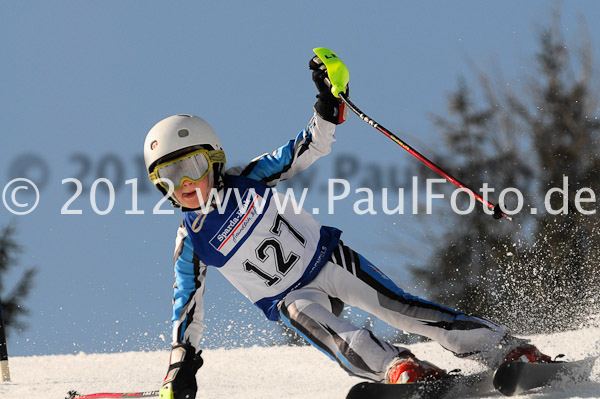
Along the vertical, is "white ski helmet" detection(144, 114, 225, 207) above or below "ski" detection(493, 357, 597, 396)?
above

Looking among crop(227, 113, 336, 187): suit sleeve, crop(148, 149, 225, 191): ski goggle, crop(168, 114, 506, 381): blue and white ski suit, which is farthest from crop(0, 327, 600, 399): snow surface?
crop(148, 149, 225, 191): ski goggle

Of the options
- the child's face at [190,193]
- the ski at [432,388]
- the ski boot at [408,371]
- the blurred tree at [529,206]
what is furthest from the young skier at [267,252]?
the blurred tree at [529,206]

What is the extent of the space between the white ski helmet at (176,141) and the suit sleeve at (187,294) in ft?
0.98

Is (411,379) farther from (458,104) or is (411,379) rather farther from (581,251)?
(458,104)

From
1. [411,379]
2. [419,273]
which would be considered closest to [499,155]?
[419,273]

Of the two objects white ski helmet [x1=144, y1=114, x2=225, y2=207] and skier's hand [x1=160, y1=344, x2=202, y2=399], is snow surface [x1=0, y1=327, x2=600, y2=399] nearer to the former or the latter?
skier's hand [x1=160, y1=344, x2=202, y2=399]

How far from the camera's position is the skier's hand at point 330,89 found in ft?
13.5

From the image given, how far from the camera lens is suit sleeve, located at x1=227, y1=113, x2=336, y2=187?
4.11 m

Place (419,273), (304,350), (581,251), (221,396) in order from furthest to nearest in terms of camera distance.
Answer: (419,273)
(581,251)
(304,350)
(221,396)

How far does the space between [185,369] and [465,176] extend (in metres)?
10.8

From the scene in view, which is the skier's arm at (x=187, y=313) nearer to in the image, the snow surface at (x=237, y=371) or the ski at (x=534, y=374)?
the snow surface at (x=237, y=371)

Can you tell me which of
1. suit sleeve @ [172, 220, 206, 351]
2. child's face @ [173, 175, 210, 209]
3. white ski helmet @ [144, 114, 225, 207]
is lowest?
suit sleeve @ [172, 220, 206, 351]

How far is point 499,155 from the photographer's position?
563 inches

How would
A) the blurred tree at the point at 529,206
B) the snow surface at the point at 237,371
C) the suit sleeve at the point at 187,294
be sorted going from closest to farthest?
the suit sleeve at the point at 187,294, the snow surface at the point at 237,371, the blurred tree at the point at 529,206
